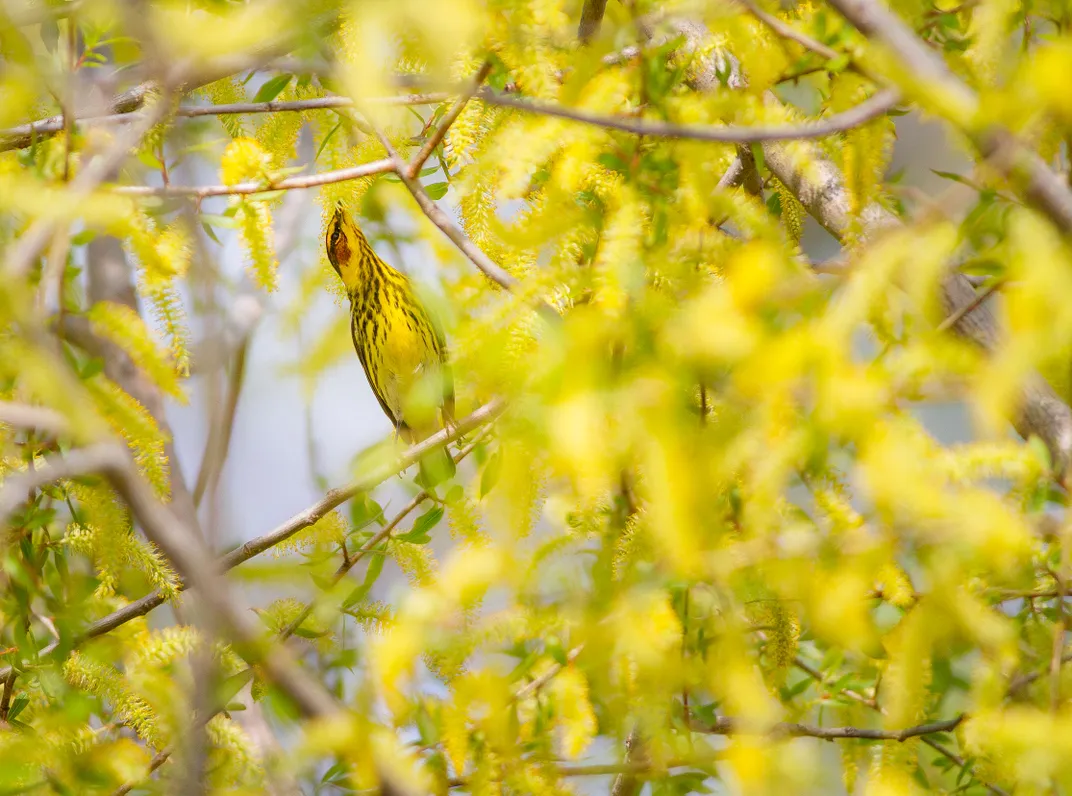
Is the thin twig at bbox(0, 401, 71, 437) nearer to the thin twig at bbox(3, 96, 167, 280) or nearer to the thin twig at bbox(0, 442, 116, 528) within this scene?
the thin twig at bbox(0, 442, 116, 528)

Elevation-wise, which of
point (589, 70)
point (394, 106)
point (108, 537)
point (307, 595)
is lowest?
point (307, 595)

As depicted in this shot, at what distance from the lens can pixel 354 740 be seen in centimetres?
104

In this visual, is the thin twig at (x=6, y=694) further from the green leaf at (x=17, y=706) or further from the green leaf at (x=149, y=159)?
the green leaf at (x=149, y=159)

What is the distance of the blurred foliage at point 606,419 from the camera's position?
2.64 feet

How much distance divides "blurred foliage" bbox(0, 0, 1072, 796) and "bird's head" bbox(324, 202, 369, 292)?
4.13 feet

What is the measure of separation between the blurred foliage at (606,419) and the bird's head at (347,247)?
1.26 metres

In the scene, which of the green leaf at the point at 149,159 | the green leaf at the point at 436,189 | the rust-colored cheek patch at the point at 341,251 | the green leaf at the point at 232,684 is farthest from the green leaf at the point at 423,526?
the rust-colored cheek patch at the point at 341,251

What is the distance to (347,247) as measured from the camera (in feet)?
11.3

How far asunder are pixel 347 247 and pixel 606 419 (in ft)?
8.74

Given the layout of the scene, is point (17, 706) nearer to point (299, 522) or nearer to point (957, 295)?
point (299, 522)

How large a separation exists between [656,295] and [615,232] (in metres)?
0.08

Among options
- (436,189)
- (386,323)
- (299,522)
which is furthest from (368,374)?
(299,522)

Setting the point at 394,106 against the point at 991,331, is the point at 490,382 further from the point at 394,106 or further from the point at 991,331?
the point at 991,331

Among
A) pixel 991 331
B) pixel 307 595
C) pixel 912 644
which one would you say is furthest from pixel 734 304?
pixel 307 595
